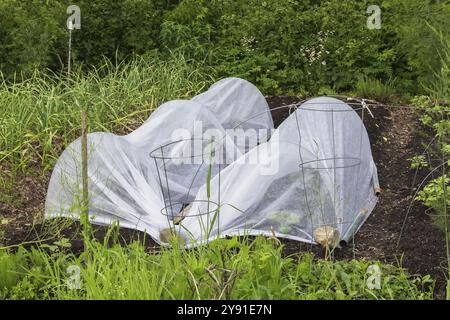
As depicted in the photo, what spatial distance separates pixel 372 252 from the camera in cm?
514

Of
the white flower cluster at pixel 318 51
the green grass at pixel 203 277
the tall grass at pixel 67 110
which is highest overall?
the white flower cluster at pixel 318 51

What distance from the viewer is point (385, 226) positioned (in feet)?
18.4

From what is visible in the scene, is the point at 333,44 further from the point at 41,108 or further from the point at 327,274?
the point at 327,274

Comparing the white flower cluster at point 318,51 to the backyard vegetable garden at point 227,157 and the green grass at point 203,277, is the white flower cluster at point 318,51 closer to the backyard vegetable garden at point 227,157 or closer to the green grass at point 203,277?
the backyard vegetable garden at point 227,157

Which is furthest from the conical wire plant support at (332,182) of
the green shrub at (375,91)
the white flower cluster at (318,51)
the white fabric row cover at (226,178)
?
the white flower cluster at (318,51)

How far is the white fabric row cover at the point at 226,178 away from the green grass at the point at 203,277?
1.38 ft

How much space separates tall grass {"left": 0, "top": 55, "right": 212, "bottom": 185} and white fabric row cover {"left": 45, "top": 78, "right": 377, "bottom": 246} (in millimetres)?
743

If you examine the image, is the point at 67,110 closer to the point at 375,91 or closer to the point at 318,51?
the point at 375,91

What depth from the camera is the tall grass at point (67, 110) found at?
6.59m

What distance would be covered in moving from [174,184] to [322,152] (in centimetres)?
119

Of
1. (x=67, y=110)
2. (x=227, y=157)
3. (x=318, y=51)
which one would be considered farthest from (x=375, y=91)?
(x=67, y=110)

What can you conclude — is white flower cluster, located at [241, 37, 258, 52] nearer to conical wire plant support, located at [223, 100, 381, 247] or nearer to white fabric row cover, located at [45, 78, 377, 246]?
white fabric row cover, located at [45, 78, 377, 246]

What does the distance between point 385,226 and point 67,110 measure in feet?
10.6

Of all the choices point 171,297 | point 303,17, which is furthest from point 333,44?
point 171,297
